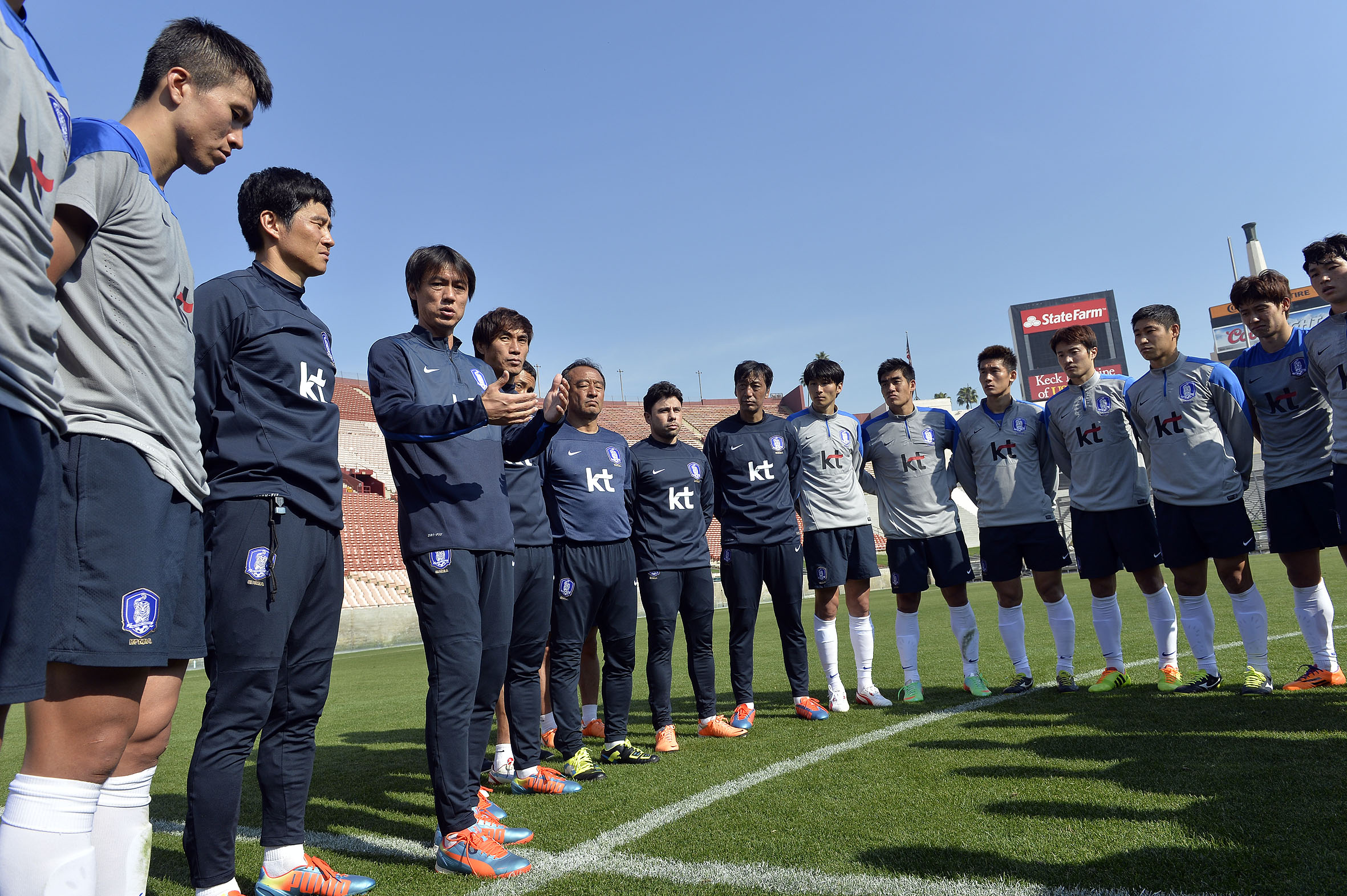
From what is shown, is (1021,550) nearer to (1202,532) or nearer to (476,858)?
(1202,532)

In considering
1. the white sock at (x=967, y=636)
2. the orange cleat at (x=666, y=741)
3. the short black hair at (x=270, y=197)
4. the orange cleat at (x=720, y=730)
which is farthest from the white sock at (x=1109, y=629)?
the short black hair at (x=270, y=197)

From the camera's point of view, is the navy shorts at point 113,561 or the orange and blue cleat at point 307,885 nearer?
the navy shorts at point 113,561

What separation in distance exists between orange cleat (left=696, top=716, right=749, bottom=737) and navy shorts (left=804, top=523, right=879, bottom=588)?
139cm

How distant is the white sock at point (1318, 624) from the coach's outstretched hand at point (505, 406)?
210 inches

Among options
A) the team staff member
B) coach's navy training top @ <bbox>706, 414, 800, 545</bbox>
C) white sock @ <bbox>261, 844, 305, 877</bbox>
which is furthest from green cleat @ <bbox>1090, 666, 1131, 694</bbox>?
white sock @ <bbox>261, 844, 305, 877</bbox>

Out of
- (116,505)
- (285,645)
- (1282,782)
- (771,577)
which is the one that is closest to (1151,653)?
(771,577)

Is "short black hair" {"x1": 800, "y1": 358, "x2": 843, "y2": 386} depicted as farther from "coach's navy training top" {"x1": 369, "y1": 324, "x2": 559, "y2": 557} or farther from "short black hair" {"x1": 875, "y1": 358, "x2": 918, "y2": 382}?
"coach's navy training top" {"x1": 369, "y1": 324, "x2": 559, "y2": 557}

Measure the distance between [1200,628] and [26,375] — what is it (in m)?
6.57

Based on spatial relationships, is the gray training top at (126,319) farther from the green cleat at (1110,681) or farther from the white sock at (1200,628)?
the white sock at (1200,628)

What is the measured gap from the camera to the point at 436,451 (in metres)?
3.31

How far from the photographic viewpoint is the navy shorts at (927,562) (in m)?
6.51

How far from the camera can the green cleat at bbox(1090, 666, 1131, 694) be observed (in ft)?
18.6

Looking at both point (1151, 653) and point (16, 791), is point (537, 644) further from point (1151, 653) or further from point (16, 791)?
point (1151, 653)

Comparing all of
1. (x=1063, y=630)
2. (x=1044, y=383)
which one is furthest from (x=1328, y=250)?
(x=1044, y=383)
